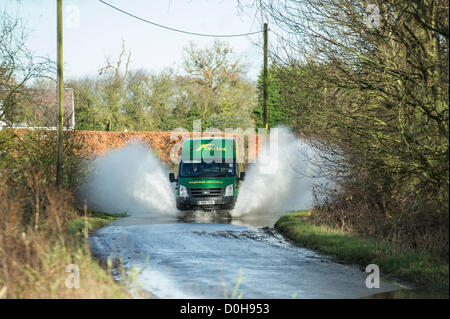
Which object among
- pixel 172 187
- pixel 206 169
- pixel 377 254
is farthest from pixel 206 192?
pixel 377 254

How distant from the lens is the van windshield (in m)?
24.3

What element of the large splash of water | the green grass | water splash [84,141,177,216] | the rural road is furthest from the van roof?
the green grass

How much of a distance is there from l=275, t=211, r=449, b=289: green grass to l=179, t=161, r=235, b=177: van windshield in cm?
628

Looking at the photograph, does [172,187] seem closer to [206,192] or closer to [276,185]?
[276,185]

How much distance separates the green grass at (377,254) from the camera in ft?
35.9

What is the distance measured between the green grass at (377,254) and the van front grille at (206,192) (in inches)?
223

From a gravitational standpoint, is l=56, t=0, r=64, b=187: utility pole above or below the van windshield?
above

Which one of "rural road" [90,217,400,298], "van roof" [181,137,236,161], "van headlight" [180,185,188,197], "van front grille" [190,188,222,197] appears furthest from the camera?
"van roof" [181,137,236,161]

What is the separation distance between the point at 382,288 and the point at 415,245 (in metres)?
3.40

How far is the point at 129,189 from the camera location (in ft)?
96.7

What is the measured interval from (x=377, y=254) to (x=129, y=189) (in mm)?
18312

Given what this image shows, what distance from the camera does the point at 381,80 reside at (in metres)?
13.8

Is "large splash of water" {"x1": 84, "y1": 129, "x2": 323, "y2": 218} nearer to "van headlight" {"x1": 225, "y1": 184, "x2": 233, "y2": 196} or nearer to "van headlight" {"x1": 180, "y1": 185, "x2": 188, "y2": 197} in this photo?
"van headlight" {"x1": 225, "y1": 184, "x2": 233, "y2": 196}
